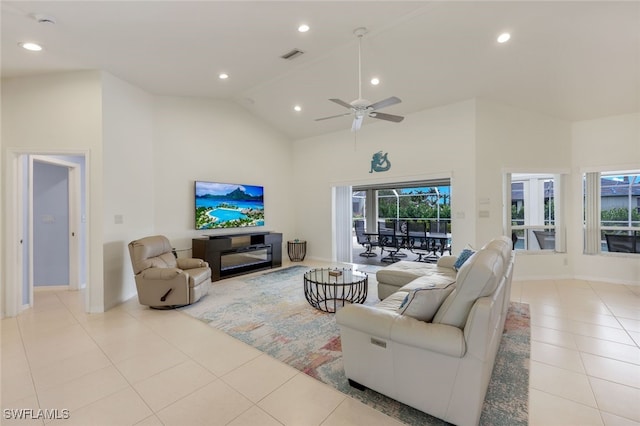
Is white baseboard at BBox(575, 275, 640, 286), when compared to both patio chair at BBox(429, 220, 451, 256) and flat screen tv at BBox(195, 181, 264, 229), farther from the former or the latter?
flat screen tv at BBox(195, 181, 264, 229)

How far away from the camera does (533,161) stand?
→ 525 cm

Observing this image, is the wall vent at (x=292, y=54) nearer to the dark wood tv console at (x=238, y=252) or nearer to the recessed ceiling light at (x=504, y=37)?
the recessed ceiling light at (x=504, y=37)

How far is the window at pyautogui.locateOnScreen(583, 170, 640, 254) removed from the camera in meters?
5.12

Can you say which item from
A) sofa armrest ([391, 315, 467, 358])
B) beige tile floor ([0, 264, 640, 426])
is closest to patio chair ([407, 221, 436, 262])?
beige tile floor ([0, 264, 640, 426])

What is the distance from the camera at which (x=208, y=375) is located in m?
2.37

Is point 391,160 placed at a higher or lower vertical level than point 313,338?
higher

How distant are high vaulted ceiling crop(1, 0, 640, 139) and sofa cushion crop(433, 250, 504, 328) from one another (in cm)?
304

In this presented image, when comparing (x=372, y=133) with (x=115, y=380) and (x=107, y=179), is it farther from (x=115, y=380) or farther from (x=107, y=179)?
(x=115, y=380)

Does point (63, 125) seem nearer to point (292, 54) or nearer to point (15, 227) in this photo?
point (15, 227)

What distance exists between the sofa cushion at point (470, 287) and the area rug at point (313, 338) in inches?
27.7

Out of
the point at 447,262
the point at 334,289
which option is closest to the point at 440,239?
the point at 447,262

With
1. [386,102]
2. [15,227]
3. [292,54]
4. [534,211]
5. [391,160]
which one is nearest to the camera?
[386,102]

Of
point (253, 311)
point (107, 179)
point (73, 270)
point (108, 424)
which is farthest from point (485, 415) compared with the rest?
point (73, 270)

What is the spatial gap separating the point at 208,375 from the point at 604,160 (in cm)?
710
